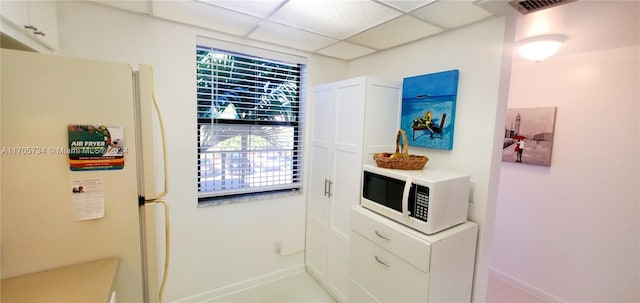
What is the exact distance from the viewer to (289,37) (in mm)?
2188

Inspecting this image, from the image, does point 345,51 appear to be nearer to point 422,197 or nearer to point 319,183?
point 319,183

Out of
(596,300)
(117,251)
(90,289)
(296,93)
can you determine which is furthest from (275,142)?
(596,300)

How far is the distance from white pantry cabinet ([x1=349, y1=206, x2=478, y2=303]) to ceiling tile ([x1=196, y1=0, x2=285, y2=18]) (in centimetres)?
150

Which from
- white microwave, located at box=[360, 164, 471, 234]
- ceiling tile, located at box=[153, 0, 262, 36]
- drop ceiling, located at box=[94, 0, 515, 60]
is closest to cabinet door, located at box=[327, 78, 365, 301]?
white microwave, located at box=[360, 164, 471, 234]

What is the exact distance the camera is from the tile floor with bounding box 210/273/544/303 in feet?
7.79

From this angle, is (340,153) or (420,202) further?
(340,153)

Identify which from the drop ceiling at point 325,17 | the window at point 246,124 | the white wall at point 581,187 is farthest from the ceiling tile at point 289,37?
the white wall at point 581,187

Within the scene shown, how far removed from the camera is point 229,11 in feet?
5.73

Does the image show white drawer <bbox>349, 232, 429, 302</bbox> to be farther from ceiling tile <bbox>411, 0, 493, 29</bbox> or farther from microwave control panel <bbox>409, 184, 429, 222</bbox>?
ceiling tile <bbox>411, 0, 493, 29</bbox>

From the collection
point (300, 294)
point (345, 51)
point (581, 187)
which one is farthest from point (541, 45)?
point (300, 294)

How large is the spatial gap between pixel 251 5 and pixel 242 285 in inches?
94.8

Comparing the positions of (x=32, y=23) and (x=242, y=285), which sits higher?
(x=32, y=23)

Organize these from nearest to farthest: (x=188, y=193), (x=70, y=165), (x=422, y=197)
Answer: (x=70, y=165) < (x=422, y=197) < (x=188, y=193)

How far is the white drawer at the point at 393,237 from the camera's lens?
4.69ft
